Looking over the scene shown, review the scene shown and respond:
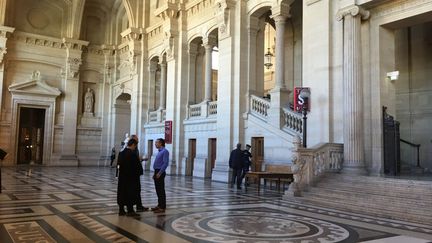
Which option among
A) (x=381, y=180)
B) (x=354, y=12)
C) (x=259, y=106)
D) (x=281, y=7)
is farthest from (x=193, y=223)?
(x=281, y=7)

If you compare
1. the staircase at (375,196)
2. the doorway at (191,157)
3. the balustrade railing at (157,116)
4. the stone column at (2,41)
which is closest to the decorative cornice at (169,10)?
the balustrade railing at (157,116)

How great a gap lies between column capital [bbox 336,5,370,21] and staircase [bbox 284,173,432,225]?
4633mm

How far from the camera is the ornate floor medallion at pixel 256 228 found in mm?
5879

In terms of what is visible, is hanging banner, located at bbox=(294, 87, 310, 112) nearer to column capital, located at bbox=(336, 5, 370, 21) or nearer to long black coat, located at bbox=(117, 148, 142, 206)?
column capital, located at bbox=(336, 5, 370, 21)

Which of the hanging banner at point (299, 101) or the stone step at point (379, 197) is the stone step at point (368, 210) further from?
the hanging banner at point (299, 101)

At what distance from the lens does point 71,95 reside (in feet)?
92.1

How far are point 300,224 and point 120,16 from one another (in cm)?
2617

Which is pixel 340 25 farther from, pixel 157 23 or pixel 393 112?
pixel 157 23

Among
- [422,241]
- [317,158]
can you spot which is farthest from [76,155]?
[422,241]

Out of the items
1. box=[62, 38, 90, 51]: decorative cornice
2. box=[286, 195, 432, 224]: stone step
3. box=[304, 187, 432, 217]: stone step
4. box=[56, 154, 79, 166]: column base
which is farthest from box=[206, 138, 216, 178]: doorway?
box=[62, 38, 90, 51]: decorative cornice

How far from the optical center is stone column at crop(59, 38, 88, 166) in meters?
27.7

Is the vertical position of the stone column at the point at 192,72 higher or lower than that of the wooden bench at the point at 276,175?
higher

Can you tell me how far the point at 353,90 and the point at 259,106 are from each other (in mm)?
5089

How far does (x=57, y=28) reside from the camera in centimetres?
2823
